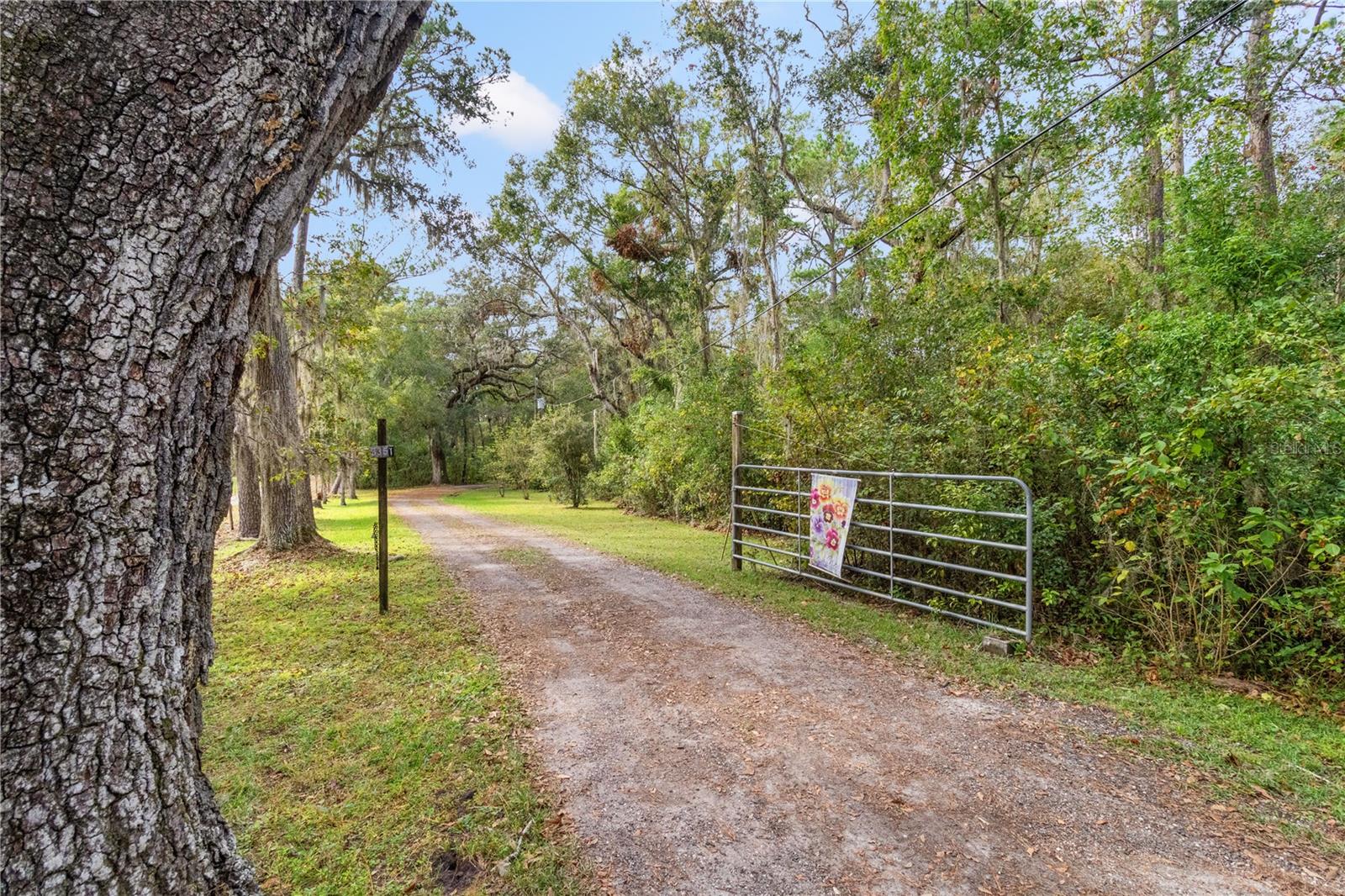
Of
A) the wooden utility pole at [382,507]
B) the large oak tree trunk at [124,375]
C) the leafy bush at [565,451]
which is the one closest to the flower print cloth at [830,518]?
the wooden utility pole at [382,507]

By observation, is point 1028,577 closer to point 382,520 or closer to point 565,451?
point 382,520

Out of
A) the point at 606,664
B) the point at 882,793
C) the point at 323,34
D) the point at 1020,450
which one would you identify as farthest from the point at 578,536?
the point at 323,34

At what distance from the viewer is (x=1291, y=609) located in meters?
3.62

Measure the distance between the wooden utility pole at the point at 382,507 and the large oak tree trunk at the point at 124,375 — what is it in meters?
4.60

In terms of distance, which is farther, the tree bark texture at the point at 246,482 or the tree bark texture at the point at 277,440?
the tree bark texture at the point at 246,482

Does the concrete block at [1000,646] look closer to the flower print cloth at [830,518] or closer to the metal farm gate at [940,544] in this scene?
the metal farm gate at [940,544]

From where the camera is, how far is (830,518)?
20.4 ft

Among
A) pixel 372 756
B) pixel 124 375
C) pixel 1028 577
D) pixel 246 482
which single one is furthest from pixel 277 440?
pixel 1028 577

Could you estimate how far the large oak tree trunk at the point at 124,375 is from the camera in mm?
1075

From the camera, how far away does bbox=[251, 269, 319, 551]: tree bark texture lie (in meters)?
7.92

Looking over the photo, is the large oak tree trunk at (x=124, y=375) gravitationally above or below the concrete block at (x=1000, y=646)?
above

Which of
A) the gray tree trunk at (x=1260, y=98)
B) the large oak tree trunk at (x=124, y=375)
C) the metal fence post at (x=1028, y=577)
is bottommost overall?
the metal fence post at (x=1028, y=577)

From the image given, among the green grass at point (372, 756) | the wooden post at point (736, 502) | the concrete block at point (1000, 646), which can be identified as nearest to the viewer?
the green grass at point (372, 756)

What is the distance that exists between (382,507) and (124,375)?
5.19 m
